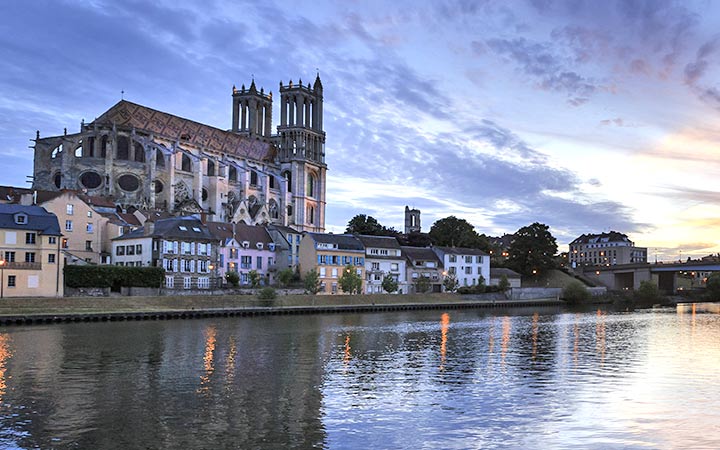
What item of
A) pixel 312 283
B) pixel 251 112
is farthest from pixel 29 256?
pixel 251 112

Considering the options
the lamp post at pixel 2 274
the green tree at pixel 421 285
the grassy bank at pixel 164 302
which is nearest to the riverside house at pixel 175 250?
the grassy bank at pixel 164 302

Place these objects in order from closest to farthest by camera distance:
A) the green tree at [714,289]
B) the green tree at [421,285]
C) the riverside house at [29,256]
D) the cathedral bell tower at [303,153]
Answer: the riverside house at [29,256], the green tree at [421,285], the green tree at [714,289], the cathedral bell tower at [303,153]

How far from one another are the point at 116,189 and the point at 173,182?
10045 millimetres

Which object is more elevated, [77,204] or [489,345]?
[77,204]

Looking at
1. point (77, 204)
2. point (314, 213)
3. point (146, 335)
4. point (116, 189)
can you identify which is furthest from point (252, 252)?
point (314, 213)

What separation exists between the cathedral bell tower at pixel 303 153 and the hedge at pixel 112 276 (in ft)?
247

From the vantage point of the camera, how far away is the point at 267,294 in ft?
250

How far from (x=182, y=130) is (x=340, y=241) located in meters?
50.8

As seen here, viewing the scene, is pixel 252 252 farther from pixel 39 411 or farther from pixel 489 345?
pixel 39 411

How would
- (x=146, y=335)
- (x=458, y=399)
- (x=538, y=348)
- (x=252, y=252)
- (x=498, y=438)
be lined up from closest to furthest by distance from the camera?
1. (x=498, y=438)
2. (x=458, y=399)
3. (x=538, y=348)
4. (x=146, y=335)
5. (x=252, y=252)

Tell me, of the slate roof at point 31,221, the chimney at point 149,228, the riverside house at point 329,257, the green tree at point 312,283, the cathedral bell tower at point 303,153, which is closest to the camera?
the slate roof at point 31,221

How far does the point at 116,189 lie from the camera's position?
4294 inches

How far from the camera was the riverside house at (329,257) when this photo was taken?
3656 inches

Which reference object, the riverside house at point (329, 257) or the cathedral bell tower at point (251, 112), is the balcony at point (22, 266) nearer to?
the riverside house at point (329, 257)
